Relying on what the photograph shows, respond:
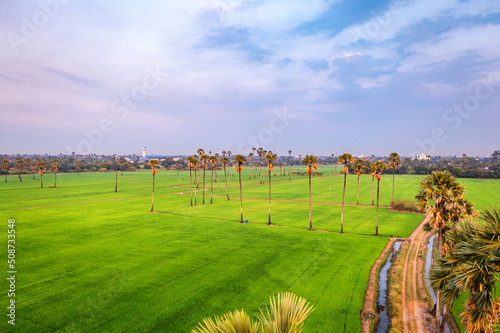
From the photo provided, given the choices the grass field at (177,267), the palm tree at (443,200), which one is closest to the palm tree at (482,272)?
the palm tree at (443,200)

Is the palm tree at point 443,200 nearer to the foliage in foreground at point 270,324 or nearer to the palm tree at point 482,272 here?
the palm tree at point 482,272

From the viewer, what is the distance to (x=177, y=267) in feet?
102

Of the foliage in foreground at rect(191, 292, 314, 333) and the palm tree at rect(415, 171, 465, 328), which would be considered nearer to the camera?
the foliage in foreground at rect(191, 292, 314, 333)

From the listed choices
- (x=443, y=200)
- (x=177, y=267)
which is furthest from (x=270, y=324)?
(x=177, y=267)

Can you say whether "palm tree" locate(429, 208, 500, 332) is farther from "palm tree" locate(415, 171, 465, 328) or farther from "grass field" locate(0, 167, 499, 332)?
"grass field" locate(0, 167, 499, 332)

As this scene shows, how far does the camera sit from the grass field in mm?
21547

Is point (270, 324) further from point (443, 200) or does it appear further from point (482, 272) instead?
point (443, 200)

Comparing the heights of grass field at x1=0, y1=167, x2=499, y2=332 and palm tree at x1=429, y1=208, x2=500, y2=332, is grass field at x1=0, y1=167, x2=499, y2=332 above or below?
below

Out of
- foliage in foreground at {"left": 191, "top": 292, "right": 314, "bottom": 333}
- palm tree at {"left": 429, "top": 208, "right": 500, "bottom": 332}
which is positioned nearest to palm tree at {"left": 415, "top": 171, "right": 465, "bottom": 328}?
palm tree at {"left": 429, "top": 208, "right": 500, "bottom": 332}

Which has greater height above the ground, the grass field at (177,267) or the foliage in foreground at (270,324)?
the foliage in foreground at (270,324)

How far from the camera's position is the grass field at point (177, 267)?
70.7ft

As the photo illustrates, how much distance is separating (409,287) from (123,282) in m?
29.0

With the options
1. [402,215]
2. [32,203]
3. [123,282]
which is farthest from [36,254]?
[402,215]

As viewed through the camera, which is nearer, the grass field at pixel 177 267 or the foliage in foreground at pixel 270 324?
the foliage in foreground at pixel 270 324
